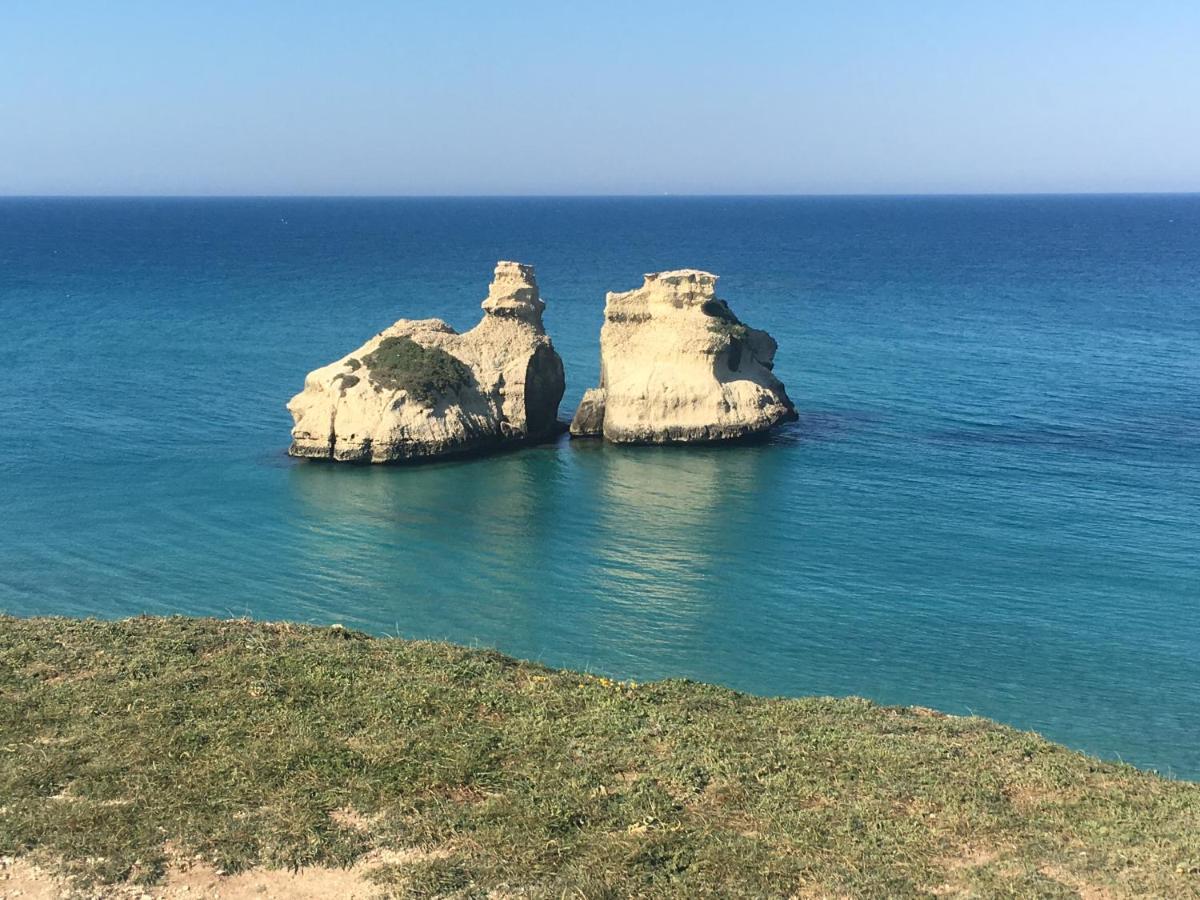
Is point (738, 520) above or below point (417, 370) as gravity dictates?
below

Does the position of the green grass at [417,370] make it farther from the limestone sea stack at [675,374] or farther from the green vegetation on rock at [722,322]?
the green vegetation on rock at [722,322]

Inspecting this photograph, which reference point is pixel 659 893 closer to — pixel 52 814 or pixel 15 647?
pixel 52 814

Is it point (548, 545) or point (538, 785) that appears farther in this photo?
point (548, 545)

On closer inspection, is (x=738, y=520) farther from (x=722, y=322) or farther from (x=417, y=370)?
(x=417, y=370)

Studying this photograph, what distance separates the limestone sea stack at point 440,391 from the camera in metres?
50.6

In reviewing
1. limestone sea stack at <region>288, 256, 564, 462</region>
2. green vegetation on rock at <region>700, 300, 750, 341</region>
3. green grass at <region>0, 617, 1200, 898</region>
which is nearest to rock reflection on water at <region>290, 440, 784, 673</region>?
limestone sea stack at <region>288, 256, 564, 462</region>

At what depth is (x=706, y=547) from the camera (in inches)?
1581

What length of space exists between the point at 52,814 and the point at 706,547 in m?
27.4

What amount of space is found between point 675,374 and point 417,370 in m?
11.8

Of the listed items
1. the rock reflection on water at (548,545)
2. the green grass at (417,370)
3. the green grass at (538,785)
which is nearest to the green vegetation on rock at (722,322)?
the rock reflection on water at (548,545)

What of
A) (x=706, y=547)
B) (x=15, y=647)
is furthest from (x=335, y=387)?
(x=15, y=647)

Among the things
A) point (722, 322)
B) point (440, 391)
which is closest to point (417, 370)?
point (440, 391)

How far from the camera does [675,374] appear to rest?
5484cm

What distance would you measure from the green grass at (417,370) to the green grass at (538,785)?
99.9 ft
